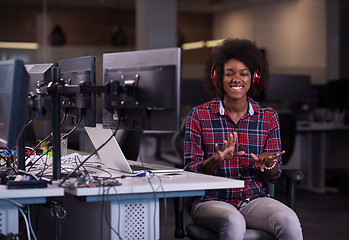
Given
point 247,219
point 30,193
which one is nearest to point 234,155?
point 247,219

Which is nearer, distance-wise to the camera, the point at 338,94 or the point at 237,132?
the point at 237,132

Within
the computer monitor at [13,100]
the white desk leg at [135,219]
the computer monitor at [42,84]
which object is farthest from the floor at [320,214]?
the computer monitor at [13,100]

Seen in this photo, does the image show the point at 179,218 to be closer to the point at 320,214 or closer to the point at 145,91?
the point at 145,91

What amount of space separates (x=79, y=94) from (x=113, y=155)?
14.5 inches

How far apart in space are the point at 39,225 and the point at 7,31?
5132 mm

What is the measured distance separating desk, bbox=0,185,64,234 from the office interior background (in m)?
5.81

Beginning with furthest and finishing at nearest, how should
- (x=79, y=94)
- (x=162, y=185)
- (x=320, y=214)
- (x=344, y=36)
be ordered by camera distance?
(x=344, y=36) < (x=320, y=214) < (x=79, y=94) < (x=162, y=185)

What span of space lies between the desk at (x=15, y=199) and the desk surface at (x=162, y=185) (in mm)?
92

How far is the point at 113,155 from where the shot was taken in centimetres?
259

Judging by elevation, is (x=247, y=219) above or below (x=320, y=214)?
above

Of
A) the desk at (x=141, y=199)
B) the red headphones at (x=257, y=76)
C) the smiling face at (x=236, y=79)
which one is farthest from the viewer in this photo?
the red headphones at (x=257, y=76)

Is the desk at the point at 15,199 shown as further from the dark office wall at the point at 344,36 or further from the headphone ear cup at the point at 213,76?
the dark office wall at the point at 344,36


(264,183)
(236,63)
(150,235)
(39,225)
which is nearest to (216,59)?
(236,63)

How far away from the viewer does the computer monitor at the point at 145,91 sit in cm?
211
